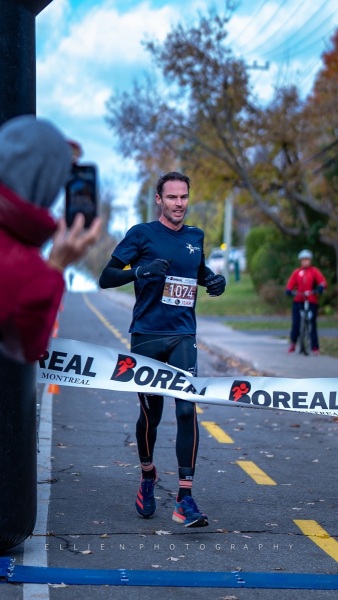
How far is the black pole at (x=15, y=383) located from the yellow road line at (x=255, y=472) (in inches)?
113

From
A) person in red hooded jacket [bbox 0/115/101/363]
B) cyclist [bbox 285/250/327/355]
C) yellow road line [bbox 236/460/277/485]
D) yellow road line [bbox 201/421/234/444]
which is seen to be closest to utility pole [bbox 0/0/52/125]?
person in red hooded jacket [bbox 0/115/101/363]

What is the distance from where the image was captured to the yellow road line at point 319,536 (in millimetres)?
6016

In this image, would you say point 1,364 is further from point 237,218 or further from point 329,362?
point 237,218

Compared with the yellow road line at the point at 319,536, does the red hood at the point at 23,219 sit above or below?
above

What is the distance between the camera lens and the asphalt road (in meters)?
5.60

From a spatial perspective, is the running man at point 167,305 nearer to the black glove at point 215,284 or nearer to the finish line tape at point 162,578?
the black glove at point 215,284

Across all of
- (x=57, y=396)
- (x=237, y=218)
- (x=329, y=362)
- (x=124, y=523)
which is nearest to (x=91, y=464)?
(x=124, y=523)

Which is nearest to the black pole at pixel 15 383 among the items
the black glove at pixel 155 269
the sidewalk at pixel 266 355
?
the black glove at pixel 155 269

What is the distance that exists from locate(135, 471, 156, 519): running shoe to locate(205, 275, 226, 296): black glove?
1.26 meters

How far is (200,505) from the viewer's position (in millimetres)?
7176

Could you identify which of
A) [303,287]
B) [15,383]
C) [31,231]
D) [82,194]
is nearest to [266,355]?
[303,287]

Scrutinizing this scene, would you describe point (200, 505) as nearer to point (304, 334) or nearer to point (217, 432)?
point (217, 432)

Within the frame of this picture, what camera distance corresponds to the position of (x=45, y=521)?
6492mm

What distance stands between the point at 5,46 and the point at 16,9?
195 mm
